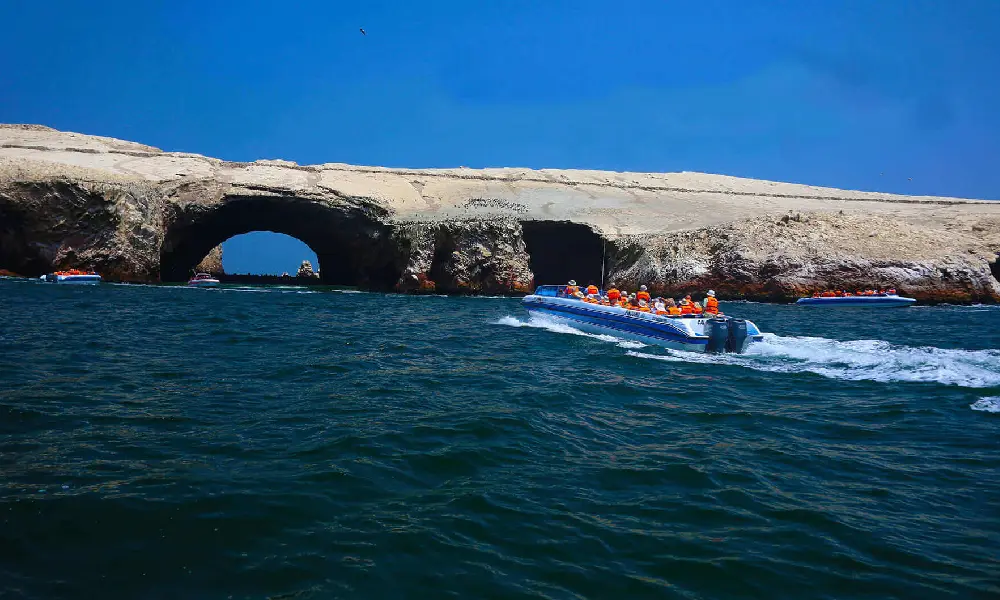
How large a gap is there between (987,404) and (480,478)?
8.29 metres

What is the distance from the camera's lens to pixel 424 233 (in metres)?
40.9

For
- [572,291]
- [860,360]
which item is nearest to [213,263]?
[572,291]

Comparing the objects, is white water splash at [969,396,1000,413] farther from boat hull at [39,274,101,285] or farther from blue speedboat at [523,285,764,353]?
boat hull at [39,274,101,285]

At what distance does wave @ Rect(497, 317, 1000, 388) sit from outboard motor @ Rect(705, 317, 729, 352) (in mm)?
301

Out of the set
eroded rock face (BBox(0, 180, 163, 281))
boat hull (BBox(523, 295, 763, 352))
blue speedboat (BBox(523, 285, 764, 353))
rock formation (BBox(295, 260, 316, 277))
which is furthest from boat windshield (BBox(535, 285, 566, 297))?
rock formation (BBox(295, 260, 316, 277))

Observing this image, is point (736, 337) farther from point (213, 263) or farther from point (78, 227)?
point (213, 263)

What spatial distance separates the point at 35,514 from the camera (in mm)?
4719

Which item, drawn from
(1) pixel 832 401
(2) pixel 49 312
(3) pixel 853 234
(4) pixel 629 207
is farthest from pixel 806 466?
(4) pixel 629 207

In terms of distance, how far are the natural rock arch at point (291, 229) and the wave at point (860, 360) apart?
2922 centimetres

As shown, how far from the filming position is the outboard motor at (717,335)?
15445mm

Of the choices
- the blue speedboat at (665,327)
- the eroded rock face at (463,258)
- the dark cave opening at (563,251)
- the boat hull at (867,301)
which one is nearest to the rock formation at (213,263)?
the eroded rock face at (463,258)

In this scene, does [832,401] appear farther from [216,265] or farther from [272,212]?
[216,265]

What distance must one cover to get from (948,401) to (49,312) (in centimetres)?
2062

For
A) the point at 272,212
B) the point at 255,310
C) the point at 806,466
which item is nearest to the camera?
the point at 806,466
